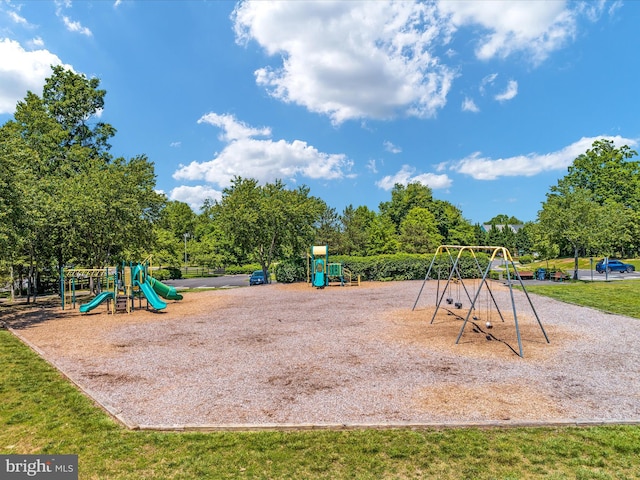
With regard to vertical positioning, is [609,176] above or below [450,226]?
above

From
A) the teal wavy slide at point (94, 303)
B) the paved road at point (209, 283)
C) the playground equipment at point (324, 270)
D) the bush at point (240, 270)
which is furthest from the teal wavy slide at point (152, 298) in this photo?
the bush at point (240, 270)

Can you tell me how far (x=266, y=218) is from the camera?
102 ft

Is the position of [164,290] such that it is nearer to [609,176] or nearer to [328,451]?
[328,451]

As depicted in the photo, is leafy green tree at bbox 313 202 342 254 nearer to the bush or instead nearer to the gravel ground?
the bush

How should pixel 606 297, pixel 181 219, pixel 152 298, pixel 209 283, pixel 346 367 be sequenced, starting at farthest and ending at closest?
pixel 181 219, pixel 209 283, pixel 606 297, pixel 152 298, pixel 346 367

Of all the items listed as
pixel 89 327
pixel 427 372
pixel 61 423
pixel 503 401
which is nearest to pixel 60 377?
pixel 61 423

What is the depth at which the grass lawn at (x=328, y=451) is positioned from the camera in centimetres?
454

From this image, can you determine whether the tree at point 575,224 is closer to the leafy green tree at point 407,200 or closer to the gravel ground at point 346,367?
the gravel ground at point 346,367

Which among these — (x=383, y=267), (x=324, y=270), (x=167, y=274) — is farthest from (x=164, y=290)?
(x=167, y=274)

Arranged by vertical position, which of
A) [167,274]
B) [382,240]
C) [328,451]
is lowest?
[328,451]

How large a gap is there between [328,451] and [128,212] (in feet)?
68.1

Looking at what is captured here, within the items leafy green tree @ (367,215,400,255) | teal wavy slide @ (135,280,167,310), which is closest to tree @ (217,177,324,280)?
teal wavy slide @ (135,280,167,310)

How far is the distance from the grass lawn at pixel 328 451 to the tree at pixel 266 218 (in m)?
25.0

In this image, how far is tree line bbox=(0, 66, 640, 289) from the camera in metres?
19.1
